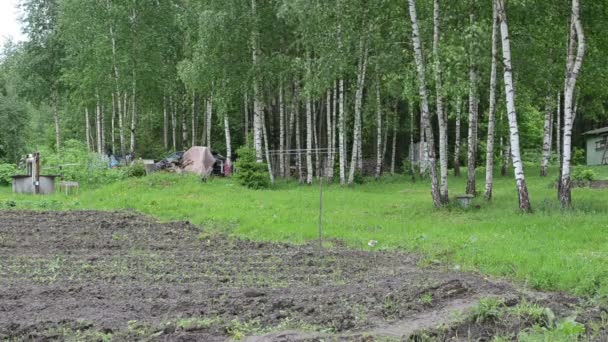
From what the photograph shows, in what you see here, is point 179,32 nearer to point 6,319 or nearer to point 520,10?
point 520,10

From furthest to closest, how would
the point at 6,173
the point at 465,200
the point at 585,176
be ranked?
the point at 6,173 < the point at 585,176 < the point at 465,200

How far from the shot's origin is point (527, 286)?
728 cm

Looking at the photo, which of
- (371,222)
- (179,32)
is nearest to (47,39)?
(179,32)

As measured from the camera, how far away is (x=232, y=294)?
667cm

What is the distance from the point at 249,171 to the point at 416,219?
30.4ft

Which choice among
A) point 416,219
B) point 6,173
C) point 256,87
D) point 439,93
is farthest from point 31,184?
point 439,93

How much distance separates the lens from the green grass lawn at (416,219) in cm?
799

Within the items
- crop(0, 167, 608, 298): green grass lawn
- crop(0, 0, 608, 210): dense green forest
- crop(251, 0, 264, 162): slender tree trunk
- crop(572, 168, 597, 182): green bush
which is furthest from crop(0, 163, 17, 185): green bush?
crop(572, 168, 597, 182): green bush

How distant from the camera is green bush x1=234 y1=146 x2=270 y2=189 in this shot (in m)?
20.9

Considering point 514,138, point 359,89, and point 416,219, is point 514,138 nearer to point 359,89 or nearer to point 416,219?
point 416,219

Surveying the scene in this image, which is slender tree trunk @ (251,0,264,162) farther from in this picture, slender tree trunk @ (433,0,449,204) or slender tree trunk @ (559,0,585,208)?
slender tree trunk @ (559,0,585,208)

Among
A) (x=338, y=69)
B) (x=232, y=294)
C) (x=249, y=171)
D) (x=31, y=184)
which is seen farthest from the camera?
(x=31, y=184)

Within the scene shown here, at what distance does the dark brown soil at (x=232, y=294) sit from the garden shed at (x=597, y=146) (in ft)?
89.3

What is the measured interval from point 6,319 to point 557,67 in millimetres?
15317
